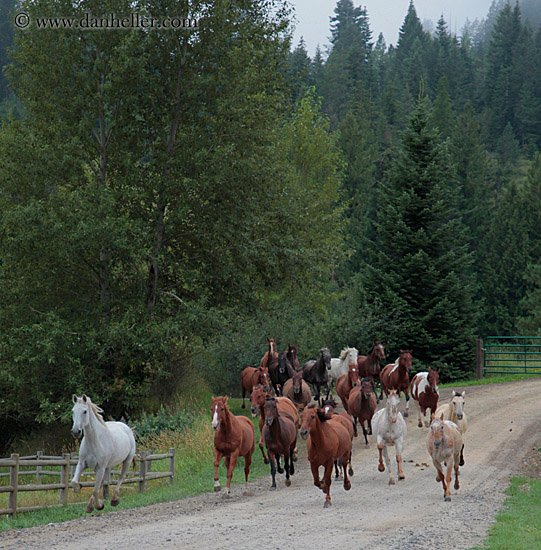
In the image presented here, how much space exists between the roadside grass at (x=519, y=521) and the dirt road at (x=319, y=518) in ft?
0.79

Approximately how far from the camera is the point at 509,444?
2105cm

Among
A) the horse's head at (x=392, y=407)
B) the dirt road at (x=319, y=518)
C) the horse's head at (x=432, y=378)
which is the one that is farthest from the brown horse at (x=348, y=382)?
the horse's head at (x=392, y=407)

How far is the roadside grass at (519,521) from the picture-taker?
1066 centimetres

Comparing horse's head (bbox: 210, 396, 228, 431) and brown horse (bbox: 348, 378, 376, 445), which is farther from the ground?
horse's head (bbox: 210, 396, 228, 431)

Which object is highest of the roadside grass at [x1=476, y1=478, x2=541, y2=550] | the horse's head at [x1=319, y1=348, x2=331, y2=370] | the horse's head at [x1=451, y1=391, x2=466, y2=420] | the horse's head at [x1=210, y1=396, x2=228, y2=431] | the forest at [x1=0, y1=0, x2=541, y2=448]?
the forest at [x1=0, y1=0, x2=541, y2=448]

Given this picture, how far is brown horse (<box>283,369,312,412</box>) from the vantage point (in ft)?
67.7

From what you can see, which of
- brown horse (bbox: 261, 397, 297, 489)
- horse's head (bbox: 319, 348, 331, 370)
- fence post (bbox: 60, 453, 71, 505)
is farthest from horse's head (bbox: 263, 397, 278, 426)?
horse's head (bbox: 319, 348, 331, 370)

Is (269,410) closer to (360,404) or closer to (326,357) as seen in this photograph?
(360,404)

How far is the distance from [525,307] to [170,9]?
36.6m

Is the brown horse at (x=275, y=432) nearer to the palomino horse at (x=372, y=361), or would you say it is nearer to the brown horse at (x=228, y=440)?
the brown horse at (x=228, y=440)

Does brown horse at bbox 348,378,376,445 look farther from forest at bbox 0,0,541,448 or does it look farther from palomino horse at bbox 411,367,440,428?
forest at bbox 0,0,541,448

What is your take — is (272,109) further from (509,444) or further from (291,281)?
(509,444)

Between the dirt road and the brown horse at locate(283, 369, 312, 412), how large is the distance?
6.86 feet

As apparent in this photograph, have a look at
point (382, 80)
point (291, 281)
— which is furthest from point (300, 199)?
point (382, 80)
